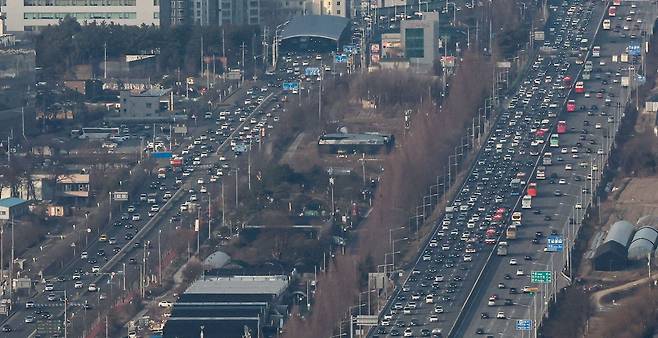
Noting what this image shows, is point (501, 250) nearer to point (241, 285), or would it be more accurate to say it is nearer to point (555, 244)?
point (555, 244)

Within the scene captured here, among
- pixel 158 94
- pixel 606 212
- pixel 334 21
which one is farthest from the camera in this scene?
pixel 334 21

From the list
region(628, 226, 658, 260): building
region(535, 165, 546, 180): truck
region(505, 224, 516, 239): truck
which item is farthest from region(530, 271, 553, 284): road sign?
region(535, 165, 546, 180): truck

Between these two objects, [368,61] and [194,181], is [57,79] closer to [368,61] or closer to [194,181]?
[368,61]

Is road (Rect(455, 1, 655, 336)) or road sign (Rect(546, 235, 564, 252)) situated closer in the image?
road (Rect(455, 1, 655, 336))

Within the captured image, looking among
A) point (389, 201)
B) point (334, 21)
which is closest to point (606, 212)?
point (389, 201)

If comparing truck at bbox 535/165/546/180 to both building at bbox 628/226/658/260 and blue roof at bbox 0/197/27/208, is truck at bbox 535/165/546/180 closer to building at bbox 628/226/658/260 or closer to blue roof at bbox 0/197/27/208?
building at bbox 628/226/658/260

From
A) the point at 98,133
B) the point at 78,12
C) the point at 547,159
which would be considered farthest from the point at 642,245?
the point at 78,12

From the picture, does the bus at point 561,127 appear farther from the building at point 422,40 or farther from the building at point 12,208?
the building at point 12,208
